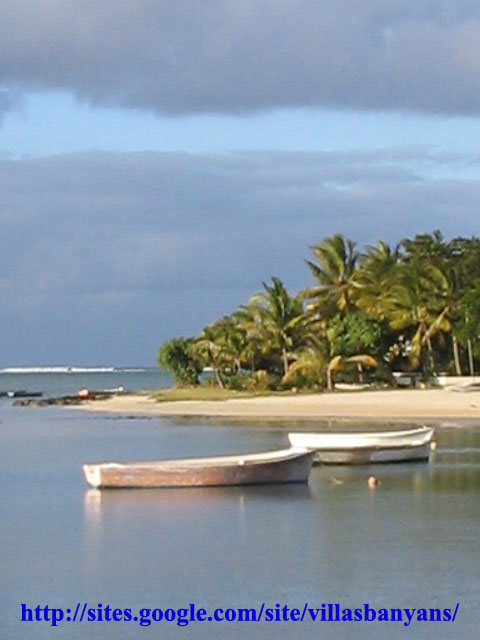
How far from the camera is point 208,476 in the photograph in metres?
38.1

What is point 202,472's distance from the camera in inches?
1497

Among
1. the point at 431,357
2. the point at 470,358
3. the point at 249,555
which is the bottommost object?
the point at 249,555

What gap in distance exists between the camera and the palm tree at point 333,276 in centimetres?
8831

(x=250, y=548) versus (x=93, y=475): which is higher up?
(x=93, y=475)

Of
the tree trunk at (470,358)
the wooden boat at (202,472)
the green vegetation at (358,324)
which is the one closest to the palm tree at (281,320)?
the green vegetation at (358,324)

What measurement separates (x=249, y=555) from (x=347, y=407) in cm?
4522

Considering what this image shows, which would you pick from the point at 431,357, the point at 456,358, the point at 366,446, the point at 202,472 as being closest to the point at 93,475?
the point at 202,472

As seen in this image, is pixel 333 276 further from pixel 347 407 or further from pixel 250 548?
pixel 250 548

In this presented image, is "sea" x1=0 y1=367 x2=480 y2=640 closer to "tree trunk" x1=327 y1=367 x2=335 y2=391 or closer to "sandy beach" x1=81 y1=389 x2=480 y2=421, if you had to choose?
"sandy beach" x1=81 y1=389 x2=480 y2=421

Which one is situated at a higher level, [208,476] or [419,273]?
[419,273]

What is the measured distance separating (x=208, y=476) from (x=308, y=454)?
2.95 meters

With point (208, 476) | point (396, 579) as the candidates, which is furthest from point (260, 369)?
point (396, 579)

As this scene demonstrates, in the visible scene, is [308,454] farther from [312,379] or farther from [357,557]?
[312,379]

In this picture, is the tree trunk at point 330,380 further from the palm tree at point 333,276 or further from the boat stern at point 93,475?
the boat stern at point 93,475
